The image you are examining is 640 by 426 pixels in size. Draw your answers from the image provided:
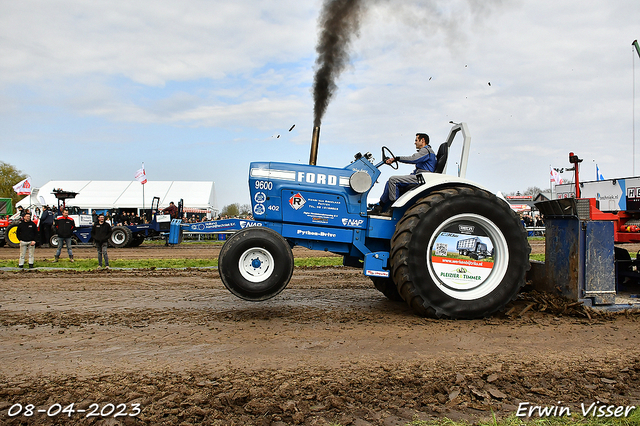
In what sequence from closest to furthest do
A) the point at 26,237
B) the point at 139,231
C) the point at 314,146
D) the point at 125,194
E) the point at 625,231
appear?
the point at 314,146
the point at 625,231
the point at 26,237
the point at 139,231
the point at 125,194

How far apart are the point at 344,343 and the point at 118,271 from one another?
26.8 feet

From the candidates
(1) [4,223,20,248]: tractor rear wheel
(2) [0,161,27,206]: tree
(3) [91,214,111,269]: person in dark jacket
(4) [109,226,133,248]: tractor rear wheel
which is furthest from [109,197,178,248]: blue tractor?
(2) [0,161,27,206]: tree

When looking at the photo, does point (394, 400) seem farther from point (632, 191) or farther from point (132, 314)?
point (632, 191)

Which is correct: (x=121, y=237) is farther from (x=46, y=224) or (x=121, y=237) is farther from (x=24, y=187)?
(x=24, y=187)

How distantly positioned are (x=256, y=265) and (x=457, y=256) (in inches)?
88.8

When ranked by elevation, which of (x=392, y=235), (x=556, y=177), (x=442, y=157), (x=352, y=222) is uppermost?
(x=556, y=177)

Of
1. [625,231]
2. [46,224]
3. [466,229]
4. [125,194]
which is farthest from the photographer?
[125,194]

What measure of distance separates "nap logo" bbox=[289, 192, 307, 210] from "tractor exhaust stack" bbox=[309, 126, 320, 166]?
472 mm

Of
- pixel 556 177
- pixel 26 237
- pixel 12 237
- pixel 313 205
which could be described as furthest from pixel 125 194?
pixel 313 205

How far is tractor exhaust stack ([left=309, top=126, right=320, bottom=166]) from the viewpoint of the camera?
18.5 ft

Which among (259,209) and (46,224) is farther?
(46,224)

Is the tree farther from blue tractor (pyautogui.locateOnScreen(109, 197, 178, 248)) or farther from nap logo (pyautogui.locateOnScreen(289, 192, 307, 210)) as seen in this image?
nap logo (pyautogui.locateOnScreen(289, 192, 307, 210))

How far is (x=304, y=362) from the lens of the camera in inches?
143

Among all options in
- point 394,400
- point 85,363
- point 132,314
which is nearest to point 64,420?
point 85,363
